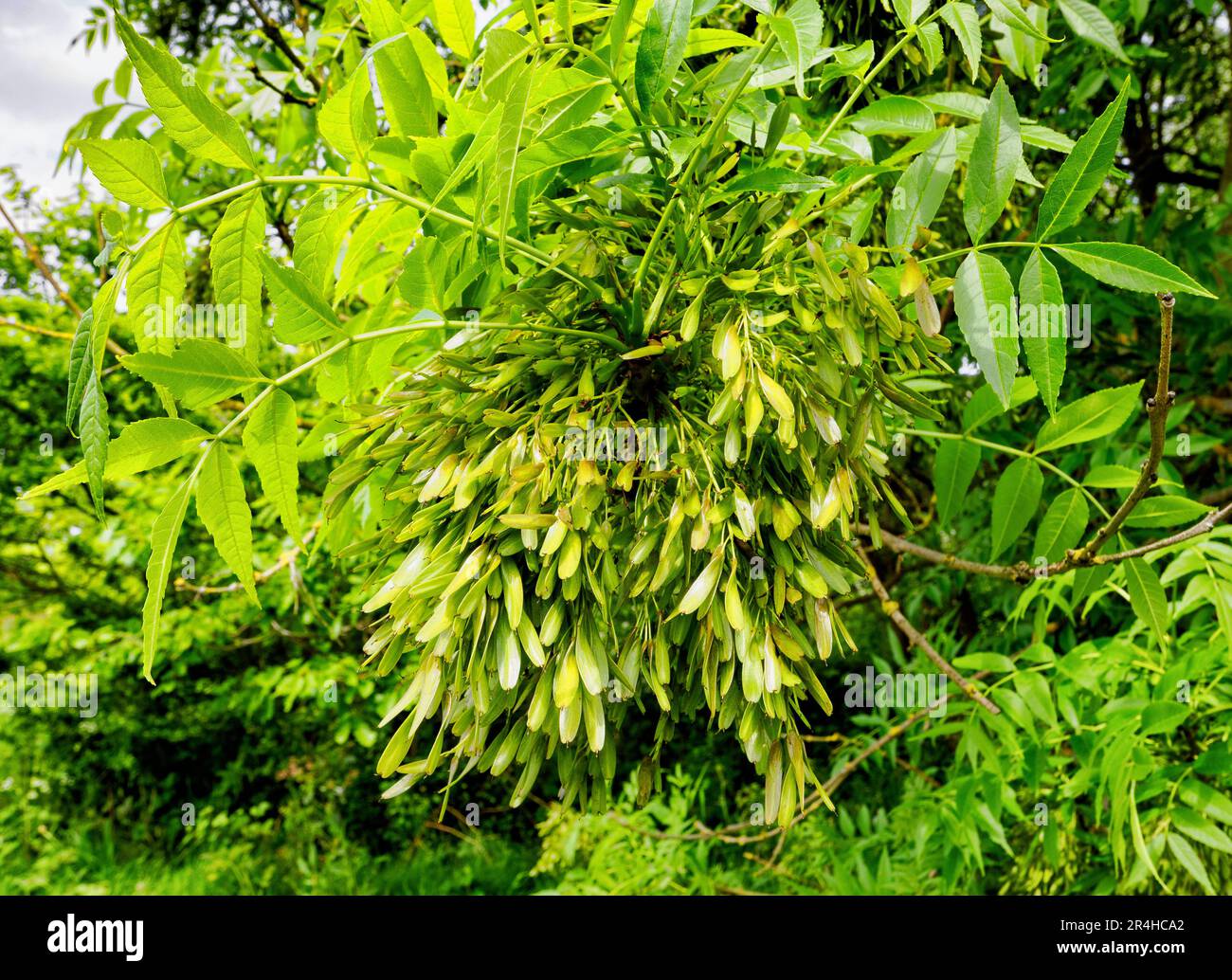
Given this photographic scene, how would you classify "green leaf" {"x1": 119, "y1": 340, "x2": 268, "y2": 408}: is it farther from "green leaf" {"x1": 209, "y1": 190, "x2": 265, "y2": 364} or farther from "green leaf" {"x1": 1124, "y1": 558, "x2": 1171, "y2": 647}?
"green leaf" {"x1": 1124, "y1": 558, "x2": 1171, "y2": 647}

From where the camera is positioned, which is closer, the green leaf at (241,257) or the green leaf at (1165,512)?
the green leaf at (241,257)

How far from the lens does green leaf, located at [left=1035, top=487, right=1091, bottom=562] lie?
63 centimetres

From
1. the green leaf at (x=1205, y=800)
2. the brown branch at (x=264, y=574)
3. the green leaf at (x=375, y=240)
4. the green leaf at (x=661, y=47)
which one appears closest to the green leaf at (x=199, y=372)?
the green leaf at (x=375, y=240)

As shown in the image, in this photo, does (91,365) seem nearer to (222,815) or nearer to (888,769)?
(888,769)

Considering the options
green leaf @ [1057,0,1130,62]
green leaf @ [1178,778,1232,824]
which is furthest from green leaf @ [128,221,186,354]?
green leaf @ [1178,778,1232,824]

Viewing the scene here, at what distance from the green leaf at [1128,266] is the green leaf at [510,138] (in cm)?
26

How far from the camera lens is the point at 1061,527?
637 millimetres

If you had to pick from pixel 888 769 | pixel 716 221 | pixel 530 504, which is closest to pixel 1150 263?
pixel 716 221

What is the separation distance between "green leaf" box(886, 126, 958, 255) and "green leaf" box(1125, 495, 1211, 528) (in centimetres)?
32

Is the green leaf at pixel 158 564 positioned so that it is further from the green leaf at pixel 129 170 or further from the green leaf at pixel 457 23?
the green leaf at pixel 457 23

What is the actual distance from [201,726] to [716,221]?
9.70 feet

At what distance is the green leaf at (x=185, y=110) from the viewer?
0.36 metres

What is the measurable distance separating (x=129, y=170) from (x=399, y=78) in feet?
0.43

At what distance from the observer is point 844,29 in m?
0.67
